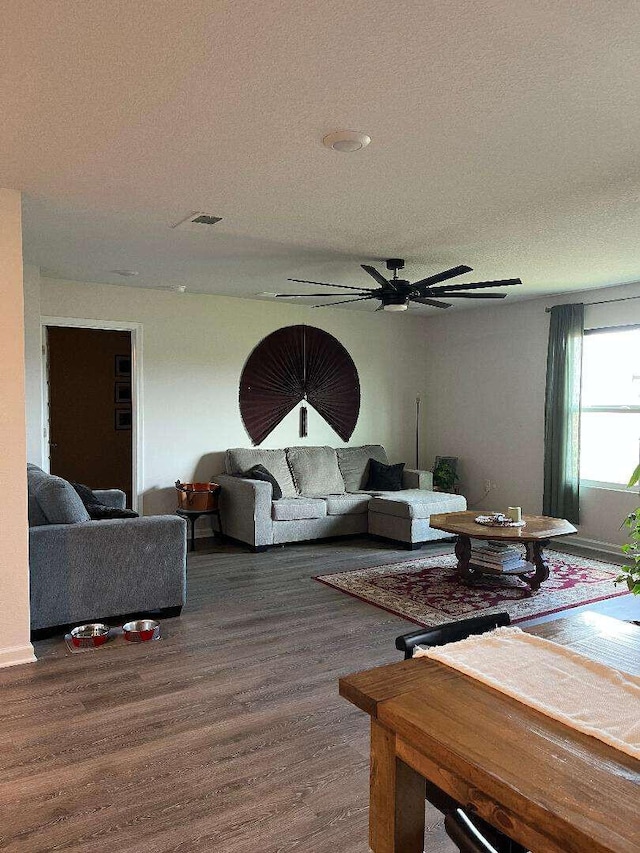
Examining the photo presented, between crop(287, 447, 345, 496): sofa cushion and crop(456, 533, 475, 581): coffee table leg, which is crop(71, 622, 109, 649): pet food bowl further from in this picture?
crop(287, 447, 345, 496): sofa cushion

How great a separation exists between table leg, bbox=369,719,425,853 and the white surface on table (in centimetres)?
23

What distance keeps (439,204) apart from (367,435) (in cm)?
453

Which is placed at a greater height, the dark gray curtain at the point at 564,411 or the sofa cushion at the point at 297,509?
the dark gray curtain at the point at 564,411

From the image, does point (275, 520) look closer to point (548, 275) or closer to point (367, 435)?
point (367, 435)

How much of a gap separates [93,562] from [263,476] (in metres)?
2.60

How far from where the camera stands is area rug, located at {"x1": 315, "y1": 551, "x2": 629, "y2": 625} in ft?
14.2

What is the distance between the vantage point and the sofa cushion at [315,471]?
271 inches

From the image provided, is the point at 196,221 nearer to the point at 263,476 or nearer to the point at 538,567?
the point at 263,476

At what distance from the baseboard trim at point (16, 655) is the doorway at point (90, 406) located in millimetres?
4421

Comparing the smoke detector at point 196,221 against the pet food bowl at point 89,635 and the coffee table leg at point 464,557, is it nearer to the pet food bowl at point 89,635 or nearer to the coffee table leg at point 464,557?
the pet food bowl at point 89,635

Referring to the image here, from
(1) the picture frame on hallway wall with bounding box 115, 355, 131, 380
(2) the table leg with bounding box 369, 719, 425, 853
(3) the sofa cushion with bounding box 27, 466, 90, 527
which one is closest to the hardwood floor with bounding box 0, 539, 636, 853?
(3) the sofa cushion with bounding box 27, 466, 90, 527

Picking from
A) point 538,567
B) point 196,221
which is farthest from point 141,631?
point 538,567

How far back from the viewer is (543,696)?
4.09 ft

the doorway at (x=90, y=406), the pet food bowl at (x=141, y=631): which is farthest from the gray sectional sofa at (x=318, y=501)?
the pet food bowl at (x=141, y=631)
